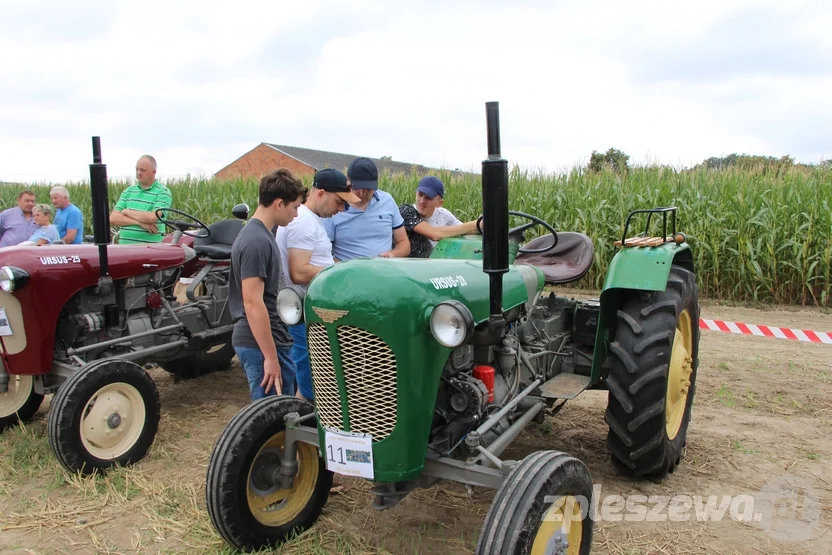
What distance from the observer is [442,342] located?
2092 millimetres

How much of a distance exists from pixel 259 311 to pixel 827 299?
7542mm

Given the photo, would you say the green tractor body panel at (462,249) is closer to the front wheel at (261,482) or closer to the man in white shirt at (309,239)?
the man in white shirt at (309,239)

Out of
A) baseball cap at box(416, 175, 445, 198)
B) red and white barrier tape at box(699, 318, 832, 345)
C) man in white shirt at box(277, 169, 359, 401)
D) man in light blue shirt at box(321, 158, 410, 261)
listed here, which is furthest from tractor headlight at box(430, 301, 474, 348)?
red and white barrier tape at box(699, 318, 832, 345)

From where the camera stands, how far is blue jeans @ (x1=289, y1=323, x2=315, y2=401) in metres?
3.55

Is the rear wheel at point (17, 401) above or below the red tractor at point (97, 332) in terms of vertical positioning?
below

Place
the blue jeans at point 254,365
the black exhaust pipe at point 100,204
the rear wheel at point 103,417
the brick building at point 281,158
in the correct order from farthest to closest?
the brick building at point 281,158
the black exhaust pipe at point 100,204
the rear wheel at point 103,417
the blue jeans at point 254,365

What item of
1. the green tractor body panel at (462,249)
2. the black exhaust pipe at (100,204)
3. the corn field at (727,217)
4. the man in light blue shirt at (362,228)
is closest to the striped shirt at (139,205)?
the black exhaust pipe at (100,204)

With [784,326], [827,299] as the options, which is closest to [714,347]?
[784,326]

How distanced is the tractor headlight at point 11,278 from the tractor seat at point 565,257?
9.63 feet

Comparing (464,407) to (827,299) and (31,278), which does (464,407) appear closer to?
(31,278)

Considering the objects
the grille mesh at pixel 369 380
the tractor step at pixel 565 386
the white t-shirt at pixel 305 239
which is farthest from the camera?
the white t-shirt at pixel 305 239
